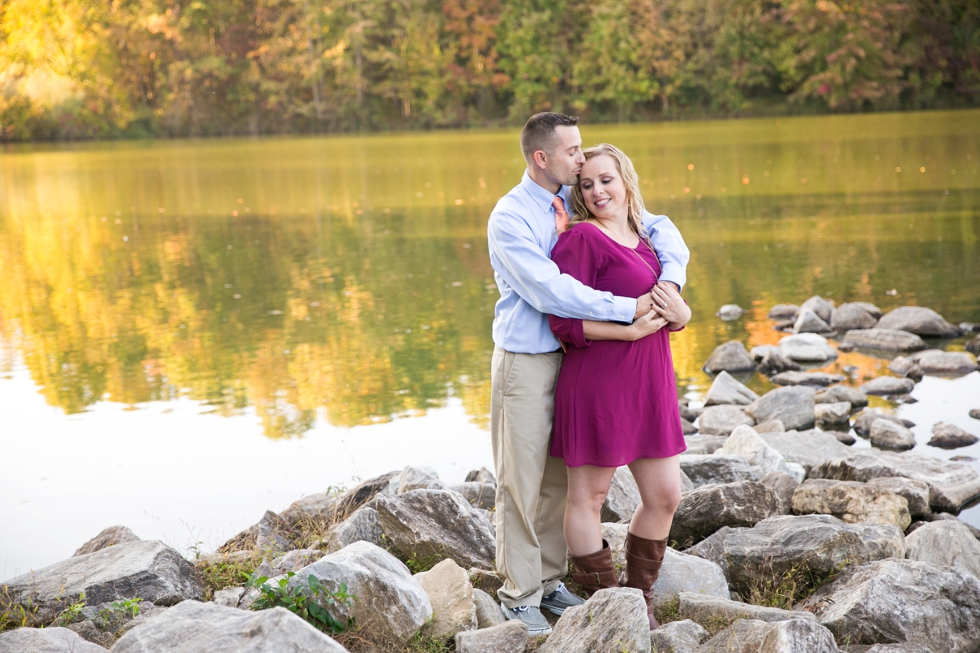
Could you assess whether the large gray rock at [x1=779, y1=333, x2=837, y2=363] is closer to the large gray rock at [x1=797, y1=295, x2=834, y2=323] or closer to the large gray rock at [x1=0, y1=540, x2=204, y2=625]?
the large gray rock at [x1=797, y1=295, x2=834, y2=323]

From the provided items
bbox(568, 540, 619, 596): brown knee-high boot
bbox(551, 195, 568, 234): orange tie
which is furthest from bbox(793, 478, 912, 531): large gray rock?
bbox(551, 195, 568, 234): orange tie

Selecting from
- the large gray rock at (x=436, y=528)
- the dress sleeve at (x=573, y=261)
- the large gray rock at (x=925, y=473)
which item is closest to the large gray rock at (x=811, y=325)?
the large gray rock at (x=925, y=473)

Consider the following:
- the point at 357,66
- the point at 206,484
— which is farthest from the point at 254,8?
the point at 206,484

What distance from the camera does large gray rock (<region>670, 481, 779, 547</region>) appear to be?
15.3 feet

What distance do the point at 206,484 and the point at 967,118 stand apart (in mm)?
37962

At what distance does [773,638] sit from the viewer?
126 inches

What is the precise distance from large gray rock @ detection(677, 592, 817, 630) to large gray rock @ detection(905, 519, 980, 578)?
119 centimetres

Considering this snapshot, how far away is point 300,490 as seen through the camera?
21.3ft

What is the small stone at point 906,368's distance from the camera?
811 centimetres

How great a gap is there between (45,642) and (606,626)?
6.27 feet

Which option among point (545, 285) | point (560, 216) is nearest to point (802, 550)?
point (545, 285)

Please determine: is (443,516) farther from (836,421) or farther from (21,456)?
(21,456)

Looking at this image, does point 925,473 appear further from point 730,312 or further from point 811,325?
point 730,312

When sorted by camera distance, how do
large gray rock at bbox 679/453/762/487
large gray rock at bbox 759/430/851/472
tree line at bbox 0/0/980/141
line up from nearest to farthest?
1. large gray rock at bbox 679/453/762/487
2. large gray rock at bbox 759/430/851/472
3. tree line at bbox 0/0/980/141
